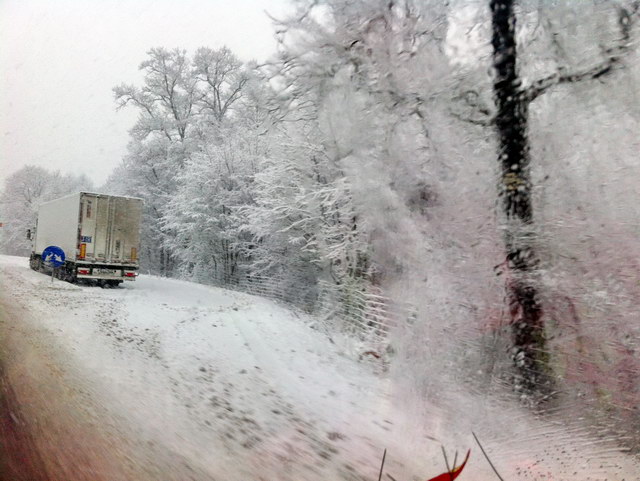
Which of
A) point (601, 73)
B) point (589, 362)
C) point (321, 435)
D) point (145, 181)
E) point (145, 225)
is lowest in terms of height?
point (321, 435)

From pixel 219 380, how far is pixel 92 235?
309 centimetres

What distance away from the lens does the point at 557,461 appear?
2998 mm

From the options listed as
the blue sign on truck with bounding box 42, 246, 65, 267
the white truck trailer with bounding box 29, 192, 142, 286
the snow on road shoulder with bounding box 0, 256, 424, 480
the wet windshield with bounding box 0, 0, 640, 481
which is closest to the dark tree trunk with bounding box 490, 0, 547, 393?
the wet windshield with bounding box 0, 0, 640, 481

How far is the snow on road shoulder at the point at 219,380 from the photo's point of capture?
116 inches

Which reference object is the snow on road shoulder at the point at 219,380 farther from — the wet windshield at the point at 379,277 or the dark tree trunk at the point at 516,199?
the dark tree trunk at the point at 516,199

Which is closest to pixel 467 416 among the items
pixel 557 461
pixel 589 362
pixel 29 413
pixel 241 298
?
pixel 557 461

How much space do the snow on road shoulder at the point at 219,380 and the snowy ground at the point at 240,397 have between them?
0.04 ft

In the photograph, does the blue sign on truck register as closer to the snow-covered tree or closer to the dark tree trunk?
the snow-covered tree

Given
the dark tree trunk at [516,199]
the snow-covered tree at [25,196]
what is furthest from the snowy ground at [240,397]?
the dark tree trunk at [516,199]

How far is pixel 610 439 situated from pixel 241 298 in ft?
14.9

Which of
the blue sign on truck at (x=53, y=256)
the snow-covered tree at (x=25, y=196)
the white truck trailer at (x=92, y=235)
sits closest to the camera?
the snow-covered tree at (x=25, y=196)

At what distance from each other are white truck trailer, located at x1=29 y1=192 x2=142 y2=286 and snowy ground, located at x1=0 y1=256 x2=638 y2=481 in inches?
10.8

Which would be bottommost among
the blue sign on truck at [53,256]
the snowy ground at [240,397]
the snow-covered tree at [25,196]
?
the snowy ground at [240,397]

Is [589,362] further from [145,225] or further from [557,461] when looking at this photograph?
[145,225]
